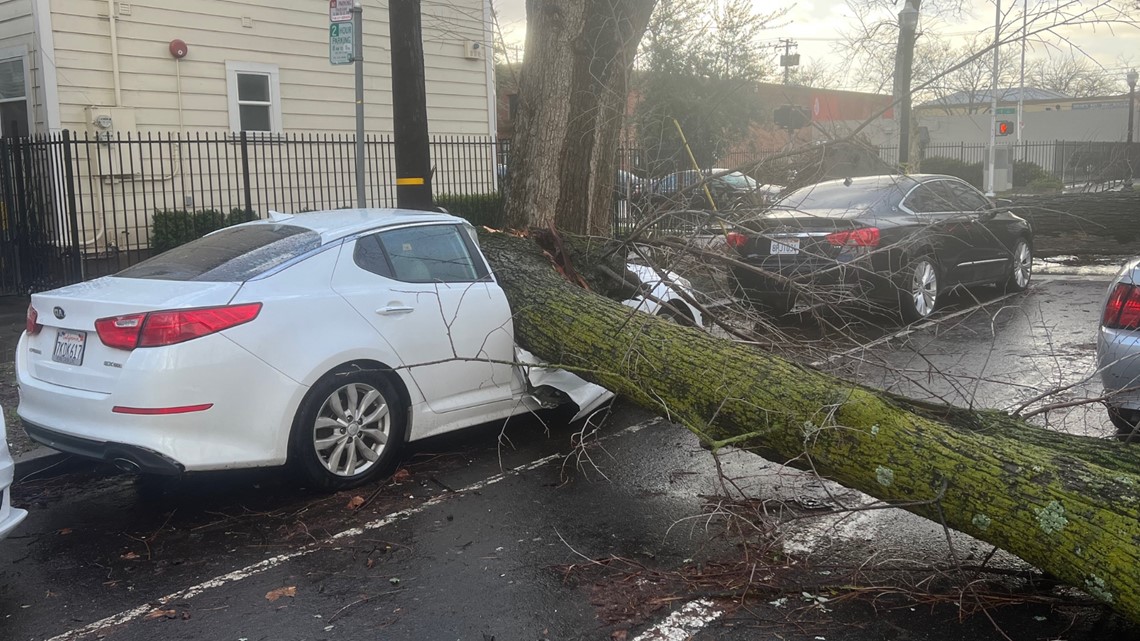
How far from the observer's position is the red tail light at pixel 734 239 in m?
6.81

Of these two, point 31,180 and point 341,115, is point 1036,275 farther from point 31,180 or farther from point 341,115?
point 31,180

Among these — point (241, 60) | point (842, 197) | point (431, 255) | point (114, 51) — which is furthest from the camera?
point (241, 60)

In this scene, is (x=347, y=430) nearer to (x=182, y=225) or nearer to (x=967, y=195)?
(x=967, y=195)

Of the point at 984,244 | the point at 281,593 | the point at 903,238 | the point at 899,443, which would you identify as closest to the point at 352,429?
the point at 281,593

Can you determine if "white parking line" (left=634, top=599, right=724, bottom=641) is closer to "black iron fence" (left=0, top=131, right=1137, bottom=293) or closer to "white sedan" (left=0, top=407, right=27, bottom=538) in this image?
"white sedan" (left=0, top=407, right=27, bottom=538)

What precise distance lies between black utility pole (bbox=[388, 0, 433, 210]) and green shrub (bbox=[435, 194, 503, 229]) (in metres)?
6.81

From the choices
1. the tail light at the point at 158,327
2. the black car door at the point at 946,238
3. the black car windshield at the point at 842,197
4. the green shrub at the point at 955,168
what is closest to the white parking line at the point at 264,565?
the tail light at the point at 158,327

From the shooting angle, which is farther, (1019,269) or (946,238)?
(1019,269)

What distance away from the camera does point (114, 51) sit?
1372cm

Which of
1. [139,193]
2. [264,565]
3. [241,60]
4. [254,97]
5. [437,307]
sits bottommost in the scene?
[264,565]

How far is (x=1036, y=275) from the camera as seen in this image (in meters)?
14.8

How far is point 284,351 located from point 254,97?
11.8 meters

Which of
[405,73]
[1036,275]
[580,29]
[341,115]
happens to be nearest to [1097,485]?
[580,29]

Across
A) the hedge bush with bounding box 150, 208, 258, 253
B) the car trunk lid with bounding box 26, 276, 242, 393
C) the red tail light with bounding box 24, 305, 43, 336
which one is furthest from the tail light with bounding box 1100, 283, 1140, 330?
the hedge bush with bounding box 150, 208, 258, 253
